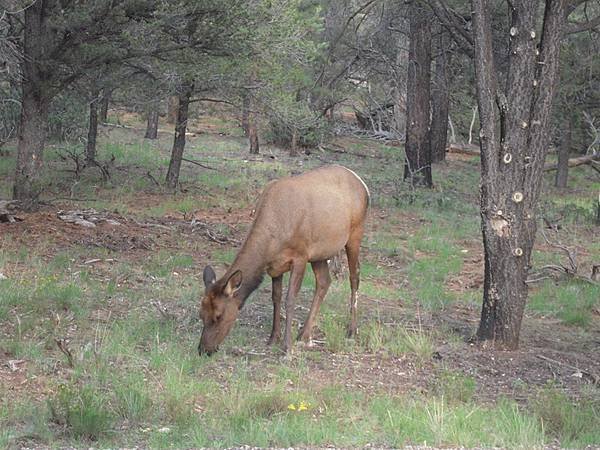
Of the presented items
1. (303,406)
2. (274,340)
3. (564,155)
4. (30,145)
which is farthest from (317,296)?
(564,155)

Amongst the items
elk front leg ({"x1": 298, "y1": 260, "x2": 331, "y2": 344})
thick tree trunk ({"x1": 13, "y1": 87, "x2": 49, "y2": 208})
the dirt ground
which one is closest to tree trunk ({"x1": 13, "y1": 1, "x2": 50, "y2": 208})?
thick tree trunk ({"x1": 13, "y1": 87, "x2": 49, "y2": 208})

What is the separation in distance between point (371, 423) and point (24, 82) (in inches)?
401

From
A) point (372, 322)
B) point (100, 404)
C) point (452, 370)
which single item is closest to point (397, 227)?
point (372, 322)

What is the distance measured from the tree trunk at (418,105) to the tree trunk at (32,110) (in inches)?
416

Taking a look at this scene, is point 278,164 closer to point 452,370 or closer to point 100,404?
point 452,370

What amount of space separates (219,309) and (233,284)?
29 centimetres

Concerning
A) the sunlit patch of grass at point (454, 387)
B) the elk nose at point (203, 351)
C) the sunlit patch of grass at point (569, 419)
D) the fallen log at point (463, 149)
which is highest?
the fallen log at point (463, 149)

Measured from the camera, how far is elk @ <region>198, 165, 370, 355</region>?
9.37 m

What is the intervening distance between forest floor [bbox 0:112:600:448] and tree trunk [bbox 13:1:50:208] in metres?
0.71

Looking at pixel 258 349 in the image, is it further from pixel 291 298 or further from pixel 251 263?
pixel 251 263

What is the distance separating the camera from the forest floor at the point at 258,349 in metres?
6.86

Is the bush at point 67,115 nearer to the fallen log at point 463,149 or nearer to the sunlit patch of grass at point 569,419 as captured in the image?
the fallen log at point 463,149

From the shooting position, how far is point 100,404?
7.03 metres

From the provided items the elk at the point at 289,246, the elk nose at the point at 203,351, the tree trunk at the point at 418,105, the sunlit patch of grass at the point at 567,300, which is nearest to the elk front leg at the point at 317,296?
the elk at the point at 289,246
